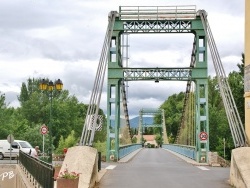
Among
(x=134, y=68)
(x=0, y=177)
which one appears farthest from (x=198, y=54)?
(x=0, y=177)

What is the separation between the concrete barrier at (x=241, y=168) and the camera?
17659mm

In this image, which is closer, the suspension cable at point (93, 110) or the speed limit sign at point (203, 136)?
the suspension cable at point (93, 110)

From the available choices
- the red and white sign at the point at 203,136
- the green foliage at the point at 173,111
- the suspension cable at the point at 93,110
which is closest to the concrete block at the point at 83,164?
the suspension cable at the point at 93,110

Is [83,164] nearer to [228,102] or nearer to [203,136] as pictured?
[228,102]

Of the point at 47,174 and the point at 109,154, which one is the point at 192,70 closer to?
the point at 109,154

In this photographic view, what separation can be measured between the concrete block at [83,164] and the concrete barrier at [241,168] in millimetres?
4808

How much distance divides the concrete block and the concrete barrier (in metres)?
4.81

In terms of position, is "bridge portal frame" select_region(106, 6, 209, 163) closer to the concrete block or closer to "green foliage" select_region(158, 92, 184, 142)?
the concrete block

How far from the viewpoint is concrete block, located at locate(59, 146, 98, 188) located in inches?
722

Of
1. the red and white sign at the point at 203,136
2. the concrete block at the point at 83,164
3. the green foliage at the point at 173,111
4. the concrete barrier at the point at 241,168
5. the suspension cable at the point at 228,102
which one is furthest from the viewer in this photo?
the green foliage at the point at 173,111

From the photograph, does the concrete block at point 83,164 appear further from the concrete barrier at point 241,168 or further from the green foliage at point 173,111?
the green foliage at point 173,111

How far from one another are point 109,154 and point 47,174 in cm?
2833

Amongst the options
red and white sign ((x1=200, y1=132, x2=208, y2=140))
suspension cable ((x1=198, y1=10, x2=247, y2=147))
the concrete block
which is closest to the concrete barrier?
suspension cable ((x1=198, y1=10, x2=247, y2=147))

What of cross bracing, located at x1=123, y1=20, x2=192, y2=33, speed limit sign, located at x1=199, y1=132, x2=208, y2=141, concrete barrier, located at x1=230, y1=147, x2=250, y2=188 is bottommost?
concrete barrier, located at x1=230, y1=147, x2=250, y2=188
